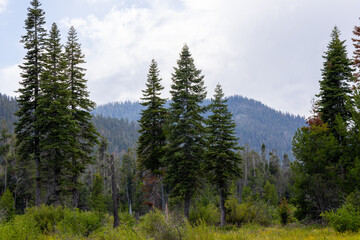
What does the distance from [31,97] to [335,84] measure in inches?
1034

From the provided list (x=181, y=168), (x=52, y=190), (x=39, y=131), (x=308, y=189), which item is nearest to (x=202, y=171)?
(x=181, y=168)

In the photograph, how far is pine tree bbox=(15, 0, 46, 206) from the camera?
21.1 metres

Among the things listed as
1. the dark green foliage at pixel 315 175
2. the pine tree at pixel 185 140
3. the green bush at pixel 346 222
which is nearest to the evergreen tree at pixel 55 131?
the pine tree at pixel 185 140

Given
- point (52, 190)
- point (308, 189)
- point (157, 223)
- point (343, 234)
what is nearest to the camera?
point (157, 223)

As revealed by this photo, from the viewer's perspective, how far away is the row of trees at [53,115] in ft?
66.7

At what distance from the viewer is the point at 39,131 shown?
20953 millimetres

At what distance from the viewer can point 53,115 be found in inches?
817

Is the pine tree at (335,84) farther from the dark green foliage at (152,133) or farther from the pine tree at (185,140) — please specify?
the dark green foliage at (152,133)

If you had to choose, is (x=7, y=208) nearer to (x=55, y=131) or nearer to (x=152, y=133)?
(x=55, y=131)

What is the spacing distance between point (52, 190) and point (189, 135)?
12.4 metres

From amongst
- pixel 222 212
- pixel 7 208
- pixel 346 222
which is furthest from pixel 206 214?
pixel 7 208

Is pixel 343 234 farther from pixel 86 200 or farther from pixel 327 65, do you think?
pixel 86 200

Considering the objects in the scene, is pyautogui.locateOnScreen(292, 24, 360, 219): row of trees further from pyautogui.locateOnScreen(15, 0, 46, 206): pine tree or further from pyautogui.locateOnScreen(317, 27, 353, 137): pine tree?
pyautogui.locateOnScreen(15, 0, 46, 206): pine tree

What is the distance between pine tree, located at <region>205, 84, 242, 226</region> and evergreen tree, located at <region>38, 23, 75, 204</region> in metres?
12.4
